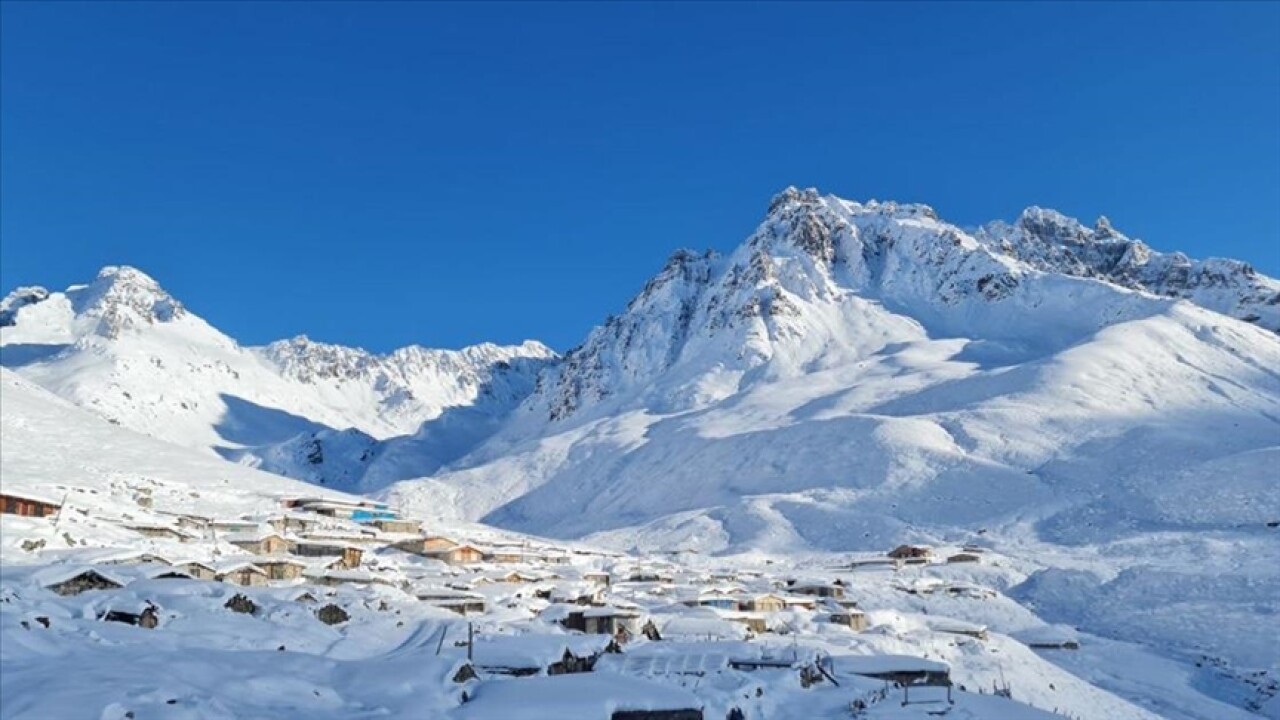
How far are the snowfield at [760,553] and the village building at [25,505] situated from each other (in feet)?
4.82

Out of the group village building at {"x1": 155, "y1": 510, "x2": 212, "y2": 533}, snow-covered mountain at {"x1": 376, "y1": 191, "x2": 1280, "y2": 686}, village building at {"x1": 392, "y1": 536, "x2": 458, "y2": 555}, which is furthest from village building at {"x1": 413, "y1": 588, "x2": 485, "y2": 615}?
snow-covered mountain at {"x1": 376, "y1": 191, "x2": 1280, "y2": 686}

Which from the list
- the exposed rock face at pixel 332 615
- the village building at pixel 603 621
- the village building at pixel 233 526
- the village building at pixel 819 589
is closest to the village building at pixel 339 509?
the village building at pixel 233 526

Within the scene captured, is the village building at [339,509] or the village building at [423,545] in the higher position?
the village building at [339,509]

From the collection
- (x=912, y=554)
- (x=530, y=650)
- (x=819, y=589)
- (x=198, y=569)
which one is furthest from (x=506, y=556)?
(x=530, y=650)

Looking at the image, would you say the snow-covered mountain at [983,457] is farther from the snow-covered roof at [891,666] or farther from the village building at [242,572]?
the village building at [242,572]

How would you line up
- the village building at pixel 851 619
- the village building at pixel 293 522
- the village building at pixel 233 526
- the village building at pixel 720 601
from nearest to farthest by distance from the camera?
1. the village building at pixel 851 619
2. the village building at pixel 720 601
3. the village building at pixel 233 526
4. the village building at pixel 293 522

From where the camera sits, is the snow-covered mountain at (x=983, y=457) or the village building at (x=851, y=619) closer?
the village building at (x=851, y=619)

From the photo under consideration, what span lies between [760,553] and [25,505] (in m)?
60.0

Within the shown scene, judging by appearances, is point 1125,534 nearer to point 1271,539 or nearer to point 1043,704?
point 1271,539

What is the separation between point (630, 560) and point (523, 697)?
72.0 metres

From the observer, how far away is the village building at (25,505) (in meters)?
50.6

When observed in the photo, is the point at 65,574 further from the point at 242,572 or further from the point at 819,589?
the point at 819,589

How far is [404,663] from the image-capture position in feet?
48.0

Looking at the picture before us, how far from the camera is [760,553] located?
300ft
